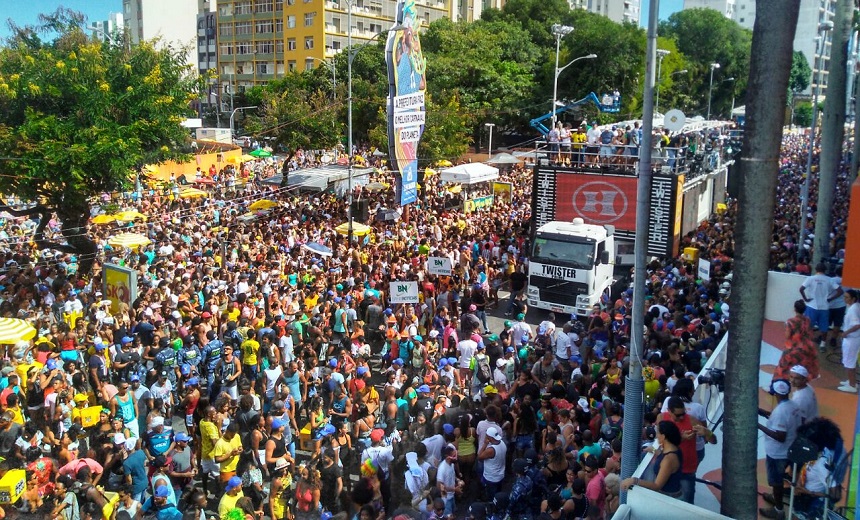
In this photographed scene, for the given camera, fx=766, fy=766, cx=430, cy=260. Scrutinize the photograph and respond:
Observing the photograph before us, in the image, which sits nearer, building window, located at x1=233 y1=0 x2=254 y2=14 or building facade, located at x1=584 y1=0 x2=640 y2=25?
building window, located at x1=233 y1=0 x2=254 y2=14

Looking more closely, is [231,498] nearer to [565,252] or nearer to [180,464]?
[180,464]

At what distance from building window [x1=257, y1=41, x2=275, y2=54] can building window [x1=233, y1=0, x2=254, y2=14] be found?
3295 millimetres

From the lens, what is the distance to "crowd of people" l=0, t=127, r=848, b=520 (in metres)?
8.27

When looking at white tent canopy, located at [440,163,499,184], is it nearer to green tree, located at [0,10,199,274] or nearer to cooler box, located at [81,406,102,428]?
green tree, located at [0,10,199,274]

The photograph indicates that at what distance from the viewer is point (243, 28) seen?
75.8 meters

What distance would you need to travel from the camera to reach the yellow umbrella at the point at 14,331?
11.7 m

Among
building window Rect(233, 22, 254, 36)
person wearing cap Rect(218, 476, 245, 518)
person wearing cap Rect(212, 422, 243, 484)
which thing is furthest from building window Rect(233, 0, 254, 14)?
person wearing cap Rect(218, 476, 245, 518)

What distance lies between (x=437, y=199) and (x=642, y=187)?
23.8 m

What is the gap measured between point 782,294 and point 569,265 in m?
5.47

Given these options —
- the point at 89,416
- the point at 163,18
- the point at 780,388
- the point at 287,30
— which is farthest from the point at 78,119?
the point at 163,18

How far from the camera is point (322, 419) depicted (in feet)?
33.4

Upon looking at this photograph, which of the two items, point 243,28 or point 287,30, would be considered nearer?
point 287,30

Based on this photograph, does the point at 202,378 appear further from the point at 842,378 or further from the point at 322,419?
the point at 842,378

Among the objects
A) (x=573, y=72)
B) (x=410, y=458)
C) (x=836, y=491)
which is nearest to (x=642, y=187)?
(x=836, y=491)
